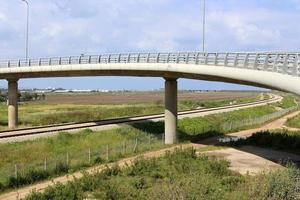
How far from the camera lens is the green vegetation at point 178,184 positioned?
1005 inches

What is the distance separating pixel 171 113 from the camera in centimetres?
5241

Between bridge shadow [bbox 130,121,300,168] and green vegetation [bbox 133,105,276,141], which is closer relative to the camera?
bridge shadow [bbox 130,121,300,168]

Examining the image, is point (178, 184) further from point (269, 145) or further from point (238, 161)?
point (269, 145)

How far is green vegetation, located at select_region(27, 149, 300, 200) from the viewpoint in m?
25.5

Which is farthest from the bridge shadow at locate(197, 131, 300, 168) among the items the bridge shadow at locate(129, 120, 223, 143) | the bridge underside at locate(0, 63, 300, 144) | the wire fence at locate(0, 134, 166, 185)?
the wire fence at locate(0, 134, 166, 185)

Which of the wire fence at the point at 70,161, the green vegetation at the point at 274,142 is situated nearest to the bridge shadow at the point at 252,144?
the green vegetation at the point at 274,142

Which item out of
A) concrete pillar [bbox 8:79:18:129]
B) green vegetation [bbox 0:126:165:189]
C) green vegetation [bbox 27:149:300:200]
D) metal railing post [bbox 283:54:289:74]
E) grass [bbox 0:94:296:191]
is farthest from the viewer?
concrete pillar [bbox 8:79:18:129]

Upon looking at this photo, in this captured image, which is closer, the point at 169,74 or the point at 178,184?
the point at 178,184

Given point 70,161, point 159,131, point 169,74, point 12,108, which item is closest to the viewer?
point 70,161

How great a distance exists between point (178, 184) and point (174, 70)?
1943 cm

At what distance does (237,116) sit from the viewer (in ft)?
302

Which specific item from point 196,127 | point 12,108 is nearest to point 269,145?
point 196,127

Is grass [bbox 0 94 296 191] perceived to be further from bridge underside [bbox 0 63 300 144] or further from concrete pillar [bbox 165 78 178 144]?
bridge underside [bbox 0 63 300 144]

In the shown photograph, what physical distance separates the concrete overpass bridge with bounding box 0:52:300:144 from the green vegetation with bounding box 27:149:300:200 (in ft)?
16.3
